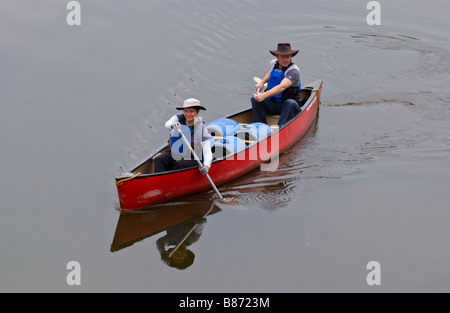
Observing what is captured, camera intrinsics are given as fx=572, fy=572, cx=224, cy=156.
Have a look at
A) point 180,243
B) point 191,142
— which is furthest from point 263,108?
point 180,243

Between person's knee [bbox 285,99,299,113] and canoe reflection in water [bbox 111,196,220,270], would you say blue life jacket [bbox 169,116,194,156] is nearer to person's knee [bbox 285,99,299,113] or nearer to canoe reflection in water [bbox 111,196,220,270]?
canoe reflection in water [bbox 111,196,220,270]

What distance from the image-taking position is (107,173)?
9.38 metres

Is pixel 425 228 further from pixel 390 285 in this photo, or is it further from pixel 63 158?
pixel 63 158

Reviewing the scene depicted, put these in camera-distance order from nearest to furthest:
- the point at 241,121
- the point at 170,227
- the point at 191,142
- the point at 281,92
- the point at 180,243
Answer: the point at 180,243, the point at 170,227, the point at 191,142, the point at 281,92, the point at 241,121

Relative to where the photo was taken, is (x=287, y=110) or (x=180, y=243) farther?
(x=287, y=110)

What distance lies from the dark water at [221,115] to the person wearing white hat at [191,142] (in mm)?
612

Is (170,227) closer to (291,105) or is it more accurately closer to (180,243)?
(180,243)

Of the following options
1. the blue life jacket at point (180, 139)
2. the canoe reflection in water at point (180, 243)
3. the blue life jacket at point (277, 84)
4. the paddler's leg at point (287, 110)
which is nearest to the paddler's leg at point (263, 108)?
the blue life jacket at point (277, 84)

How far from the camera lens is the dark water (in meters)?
7.54

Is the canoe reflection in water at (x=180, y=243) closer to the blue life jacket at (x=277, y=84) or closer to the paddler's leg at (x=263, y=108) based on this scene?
the paddler's leg at (x=263, y=108)

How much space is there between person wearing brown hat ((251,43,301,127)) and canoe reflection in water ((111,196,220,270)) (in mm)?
2483

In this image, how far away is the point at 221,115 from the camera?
1183cm

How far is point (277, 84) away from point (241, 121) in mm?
974

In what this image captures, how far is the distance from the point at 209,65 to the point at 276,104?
3448 millimetres
